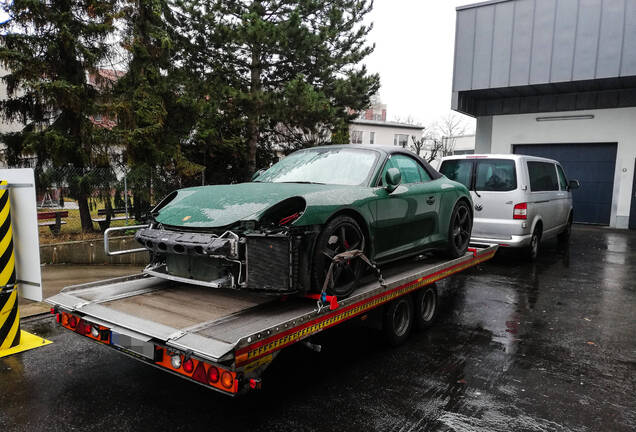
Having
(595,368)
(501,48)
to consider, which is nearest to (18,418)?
(595,368)

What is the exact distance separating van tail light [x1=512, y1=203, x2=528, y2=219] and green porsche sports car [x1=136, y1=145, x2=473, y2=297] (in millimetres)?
3675

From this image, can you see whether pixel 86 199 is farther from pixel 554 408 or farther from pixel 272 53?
pixel 554 408

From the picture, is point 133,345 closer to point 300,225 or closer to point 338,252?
point 300,225

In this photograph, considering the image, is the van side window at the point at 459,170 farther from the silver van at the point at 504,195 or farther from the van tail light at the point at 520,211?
the van tail light at the point at 520,211

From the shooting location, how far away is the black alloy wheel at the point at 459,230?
5.65 metres

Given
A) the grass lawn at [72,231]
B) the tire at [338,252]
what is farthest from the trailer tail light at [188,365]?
the grass lawn at [72,231]

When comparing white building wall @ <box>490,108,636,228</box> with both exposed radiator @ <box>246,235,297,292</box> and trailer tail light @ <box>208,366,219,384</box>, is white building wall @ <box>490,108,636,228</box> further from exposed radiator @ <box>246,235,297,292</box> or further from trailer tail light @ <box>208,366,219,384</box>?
trailer tail light @ <box>208,366,219,384</box>

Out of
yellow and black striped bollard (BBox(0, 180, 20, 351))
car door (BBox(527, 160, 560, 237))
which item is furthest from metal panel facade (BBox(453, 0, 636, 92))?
yellow and black striped bollard (BBox(0, 180, 20, 351))

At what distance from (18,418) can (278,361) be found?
6.80 feet

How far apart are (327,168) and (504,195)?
15.7 ft

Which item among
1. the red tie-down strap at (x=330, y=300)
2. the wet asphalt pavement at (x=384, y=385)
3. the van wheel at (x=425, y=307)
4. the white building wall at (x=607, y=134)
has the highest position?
the white building wall at (x=607, y=134)

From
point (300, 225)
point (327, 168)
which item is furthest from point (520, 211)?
point (300, 225)

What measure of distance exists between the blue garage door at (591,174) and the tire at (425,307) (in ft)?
42.5

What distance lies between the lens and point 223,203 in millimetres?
3684
